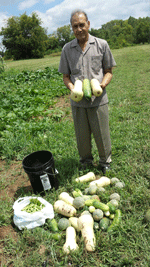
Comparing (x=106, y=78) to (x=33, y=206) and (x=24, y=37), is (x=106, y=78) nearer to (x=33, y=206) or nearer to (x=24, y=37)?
(x=33, y=206)

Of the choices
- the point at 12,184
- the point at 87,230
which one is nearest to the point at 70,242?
the point at 87,230

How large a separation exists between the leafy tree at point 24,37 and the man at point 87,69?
4839cm

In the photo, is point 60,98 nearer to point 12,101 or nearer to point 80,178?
point 12,101

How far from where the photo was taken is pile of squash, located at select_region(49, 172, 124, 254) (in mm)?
2221

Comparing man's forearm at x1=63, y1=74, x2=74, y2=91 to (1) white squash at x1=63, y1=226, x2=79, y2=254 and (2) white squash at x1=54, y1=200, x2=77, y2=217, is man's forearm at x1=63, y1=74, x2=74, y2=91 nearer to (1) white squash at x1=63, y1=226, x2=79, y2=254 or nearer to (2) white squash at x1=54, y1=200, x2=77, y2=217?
(2) white squash at x1=54, y1=200, x2=77, y2=217

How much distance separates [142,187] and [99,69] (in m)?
1.78

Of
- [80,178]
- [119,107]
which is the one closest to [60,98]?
[119,107]

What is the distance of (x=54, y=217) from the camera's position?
2684 mm

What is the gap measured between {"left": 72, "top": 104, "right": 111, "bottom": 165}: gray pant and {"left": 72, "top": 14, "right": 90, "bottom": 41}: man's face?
0.98 meters

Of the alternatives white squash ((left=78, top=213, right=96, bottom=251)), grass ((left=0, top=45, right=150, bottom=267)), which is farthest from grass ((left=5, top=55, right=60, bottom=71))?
white squash ((left=78, top=213, right=96, bottom=251))

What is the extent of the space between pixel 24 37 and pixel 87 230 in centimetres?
5466

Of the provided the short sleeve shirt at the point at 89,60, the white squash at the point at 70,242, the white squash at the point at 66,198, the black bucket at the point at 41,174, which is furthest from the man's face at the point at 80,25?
the white squash at the point at 70,242

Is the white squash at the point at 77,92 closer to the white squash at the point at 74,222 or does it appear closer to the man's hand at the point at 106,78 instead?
the man's hand at the point at 106,78

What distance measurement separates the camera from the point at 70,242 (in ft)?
7.18
